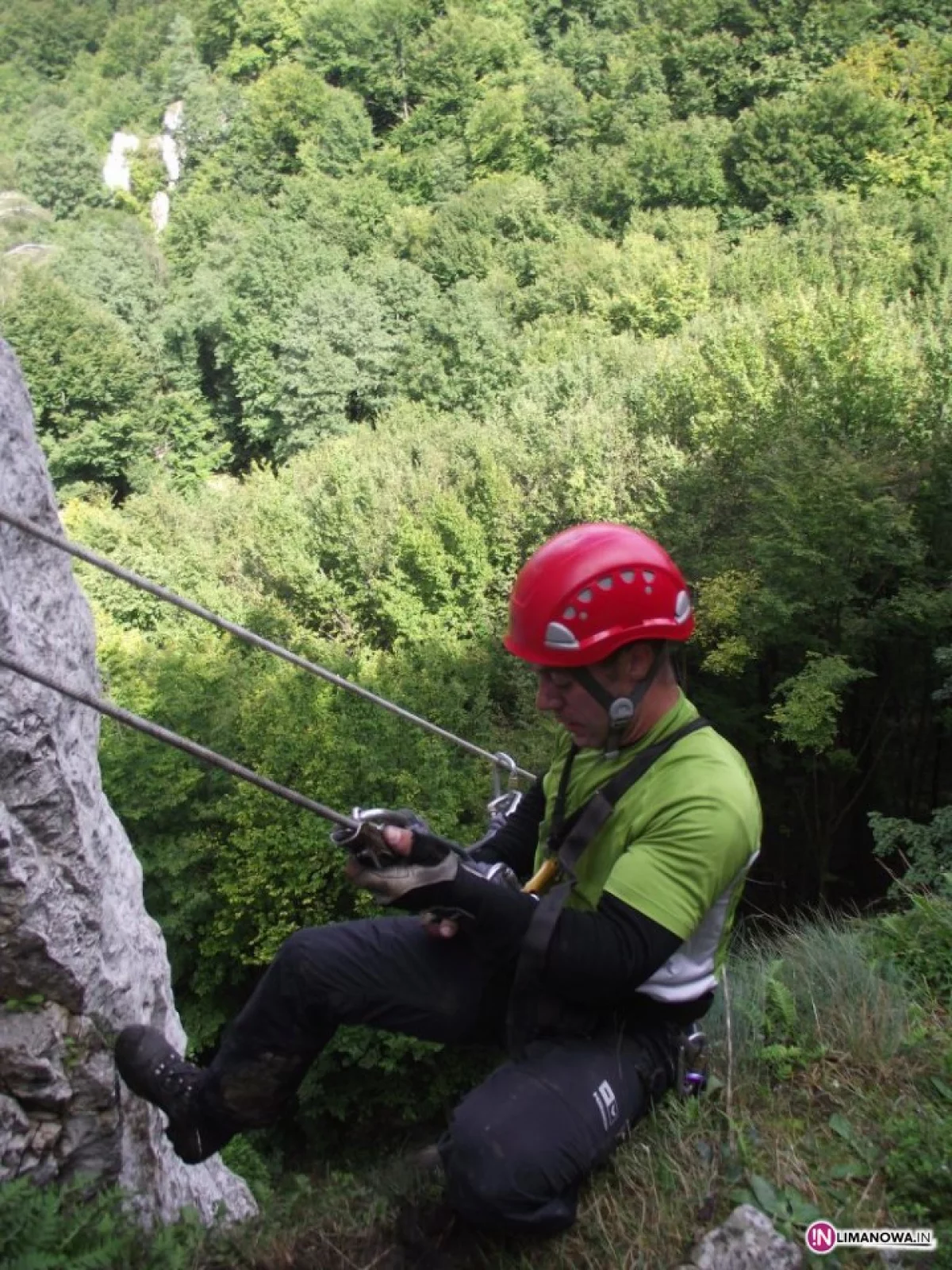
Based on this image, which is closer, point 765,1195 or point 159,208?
point 765,1195

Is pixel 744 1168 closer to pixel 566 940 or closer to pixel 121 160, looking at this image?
pixel 566 940

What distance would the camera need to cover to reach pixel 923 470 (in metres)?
20.5

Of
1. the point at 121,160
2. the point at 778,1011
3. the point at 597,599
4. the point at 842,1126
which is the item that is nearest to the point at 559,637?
the point at 597,599

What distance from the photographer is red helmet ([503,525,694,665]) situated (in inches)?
119

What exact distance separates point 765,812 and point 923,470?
278 inches

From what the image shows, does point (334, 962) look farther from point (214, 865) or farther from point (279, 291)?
point (279, 291)

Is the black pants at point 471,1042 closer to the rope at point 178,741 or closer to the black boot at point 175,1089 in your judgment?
the black boot at point 175,1089

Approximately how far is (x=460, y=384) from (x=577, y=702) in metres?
46.8

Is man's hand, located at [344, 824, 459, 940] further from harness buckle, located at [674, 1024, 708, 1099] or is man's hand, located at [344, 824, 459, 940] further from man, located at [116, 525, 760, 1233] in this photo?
harness buckle, located at [674, 1024, 708, 1099]

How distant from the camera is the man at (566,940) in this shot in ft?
9.18

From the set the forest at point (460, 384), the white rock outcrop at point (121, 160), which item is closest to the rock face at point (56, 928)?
the forest at point (460, 384)

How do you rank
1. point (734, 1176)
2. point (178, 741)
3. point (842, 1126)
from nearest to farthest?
point (178, 741)
point (734, 1176)
point (842, 1126)

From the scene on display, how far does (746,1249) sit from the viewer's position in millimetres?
2982

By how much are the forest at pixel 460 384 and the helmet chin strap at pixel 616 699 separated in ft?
17.8
